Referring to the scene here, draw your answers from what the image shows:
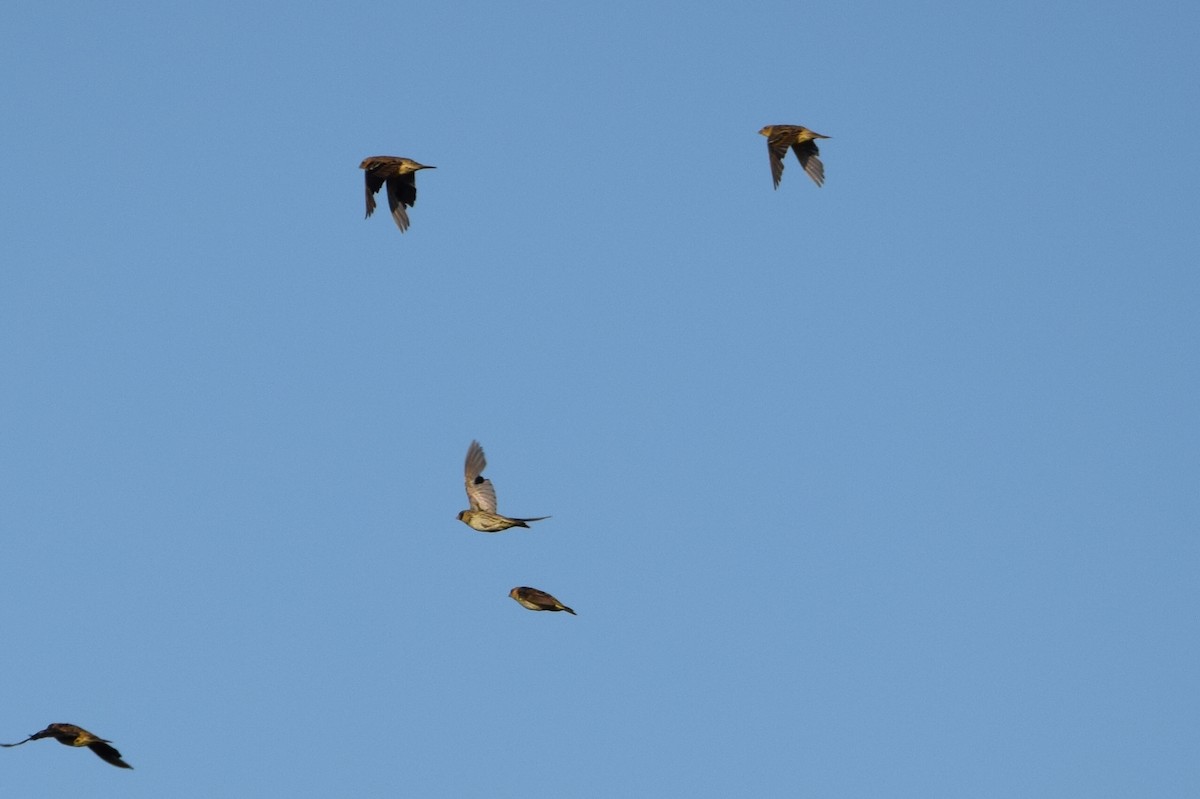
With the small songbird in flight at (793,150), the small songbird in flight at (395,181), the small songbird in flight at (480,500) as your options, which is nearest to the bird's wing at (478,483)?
the small songbird in flight at (480,500)

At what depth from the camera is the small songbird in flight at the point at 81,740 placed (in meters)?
30.4

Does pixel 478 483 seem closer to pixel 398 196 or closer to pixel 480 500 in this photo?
pixel 480 500

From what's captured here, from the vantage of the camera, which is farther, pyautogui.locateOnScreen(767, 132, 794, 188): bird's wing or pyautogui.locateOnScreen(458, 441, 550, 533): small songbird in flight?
pyautogui.locateOnScreen(767, 132, 794, 188): bird's wing

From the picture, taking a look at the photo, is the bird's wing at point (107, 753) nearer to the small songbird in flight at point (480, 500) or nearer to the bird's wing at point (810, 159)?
the small songbird in flight at point (480, 500)

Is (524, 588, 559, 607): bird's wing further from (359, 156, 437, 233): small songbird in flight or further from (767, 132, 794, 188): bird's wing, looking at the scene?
(767, 132, 794, 188): bird's wing

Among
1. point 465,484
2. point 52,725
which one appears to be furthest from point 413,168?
point 52,725

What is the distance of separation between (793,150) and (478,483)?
10609 millimetres

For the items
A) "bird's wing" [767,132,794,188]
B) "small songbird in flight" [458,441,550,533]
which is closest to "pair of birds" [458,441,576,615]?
"small songbird in flight" [458,441,550,533]

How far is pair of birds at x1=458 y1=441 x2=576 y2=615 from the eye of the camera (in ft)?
120

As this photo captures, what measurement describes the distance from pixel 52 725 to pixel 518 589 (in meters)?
9.12

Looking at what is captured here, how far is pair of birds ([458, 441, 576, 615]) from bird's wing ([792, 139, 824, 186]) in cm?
961

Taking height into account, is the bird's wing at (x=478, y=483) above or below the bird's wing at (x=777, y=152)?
below

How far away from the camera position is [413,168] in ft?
132

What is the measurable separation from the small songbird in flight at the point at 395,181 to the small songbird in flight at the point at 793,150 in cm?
783
